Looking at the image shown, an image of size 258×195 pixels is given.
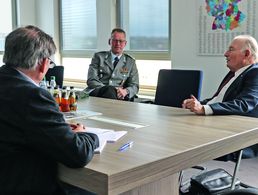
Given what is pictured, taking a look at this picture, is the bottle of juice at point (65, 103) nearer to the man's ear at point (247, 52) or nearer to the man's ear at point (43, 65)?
the man's ear at point (43, 65)

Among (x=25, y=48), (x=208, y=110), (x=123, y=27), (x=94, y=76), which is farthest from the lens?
(x=123, y=27)

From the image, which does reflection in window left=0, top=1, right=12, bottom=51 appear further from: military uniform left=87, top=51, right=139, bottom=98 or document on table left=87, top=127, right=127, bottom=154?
document on table left=87, top=127, right=127, bottom=154

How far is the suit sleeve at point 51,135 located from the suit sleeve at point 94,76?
8.94ft

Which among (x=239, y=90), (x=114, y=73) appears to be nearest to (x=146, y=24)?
(x=114, y=73)

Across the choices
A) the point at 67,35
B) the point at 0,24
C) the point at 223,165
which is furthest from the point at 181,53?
the point at 0,24

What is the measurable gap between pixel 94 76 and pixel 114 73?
219 millimetres

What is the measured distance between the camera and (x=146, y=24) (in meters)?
4.90

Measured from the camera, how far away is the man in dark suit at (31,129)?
1.34m

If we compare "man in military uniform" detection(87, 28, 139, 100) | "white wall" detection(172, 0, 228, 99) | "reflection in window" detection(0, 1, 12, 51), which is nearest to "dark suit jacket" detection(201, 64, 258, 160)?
"white wall" detection(172, 0, 228, 99)

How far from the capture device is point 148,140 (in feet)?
5.59

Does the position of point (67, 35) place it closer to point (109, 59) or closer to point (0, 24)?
point (0, 24)

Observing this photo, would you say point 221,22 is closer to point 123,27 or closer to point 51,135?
point 123,27

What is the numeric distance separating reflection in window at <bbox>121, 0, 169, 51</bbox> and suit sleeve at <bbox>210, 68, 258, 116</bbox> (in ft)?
7.07

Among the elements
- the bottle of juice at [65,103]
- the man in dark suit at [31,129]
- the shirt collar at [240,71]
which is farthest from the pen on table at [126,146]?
the shirt collar at [240,71]
